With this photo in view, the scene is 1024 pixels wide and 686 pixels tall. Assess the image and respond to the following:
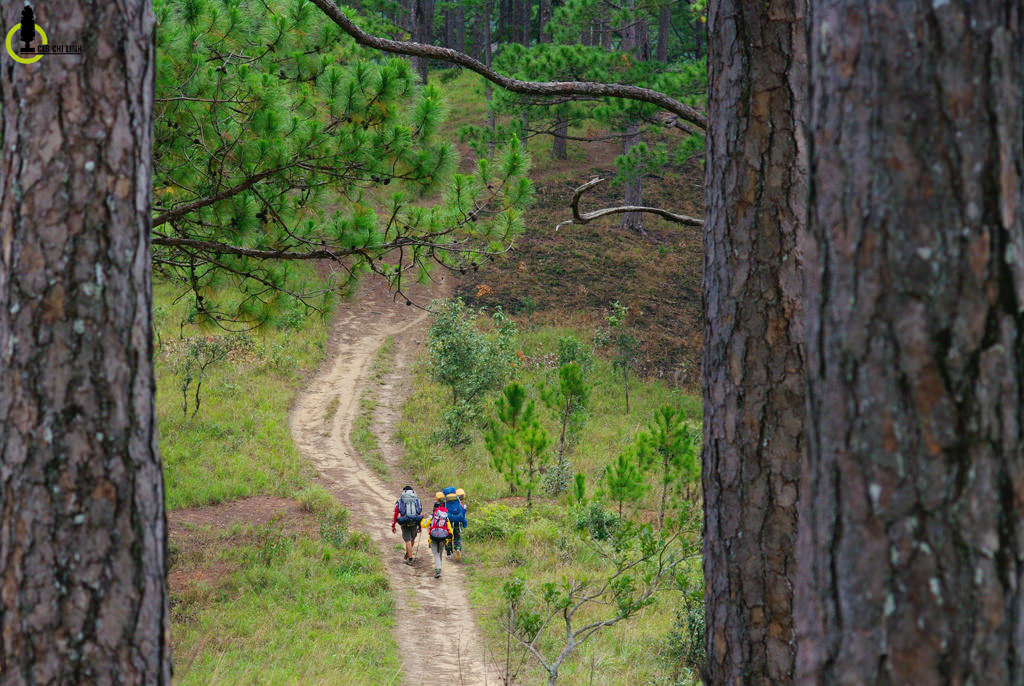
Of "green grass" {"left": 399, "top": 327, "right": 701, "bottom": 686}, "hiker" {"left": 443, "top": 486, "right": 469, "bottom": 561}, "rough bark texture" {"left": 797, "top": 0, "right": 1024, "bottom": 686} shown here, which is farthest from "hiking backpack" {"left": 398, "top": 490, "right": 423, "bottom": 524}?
"rough bark texture" {"left": 797, "top": 0, "right": 1024, "bottom": 686}

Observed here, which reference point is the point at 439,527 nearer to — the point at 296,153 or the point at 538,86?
the point at 296,153

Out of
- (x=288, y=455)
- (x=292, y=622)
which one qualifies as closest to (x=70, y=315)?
(x=292, y=622)

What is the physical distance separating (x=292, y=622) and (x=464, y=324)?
370 inches

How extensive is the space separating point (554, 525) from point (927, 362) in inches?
413

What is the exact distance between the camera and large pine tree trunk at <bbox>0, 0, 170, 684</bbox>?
7.13ft

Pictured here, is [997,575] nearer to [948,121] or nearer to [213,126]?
[948,121]

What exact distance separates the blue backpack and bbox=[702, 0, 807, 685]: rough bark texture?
25.9ft

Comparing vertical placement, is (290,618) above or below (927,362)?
below

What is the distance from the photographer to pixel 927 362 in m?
1.49

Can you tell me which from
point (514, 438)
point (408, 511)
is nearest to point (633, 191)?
point (514, 438)

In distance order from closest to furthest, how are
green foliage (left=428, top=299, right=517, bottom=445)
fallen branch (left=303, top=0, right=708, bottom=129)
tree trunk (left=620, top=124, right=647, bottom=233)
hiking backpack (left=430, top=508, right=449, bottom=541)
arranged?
fallen branch (left=303, top=0, right=708, bottom=129)
hiking backpack (left=430, top=508, right=449, bottom=541)
green foliage (left=428, top=299, right=517, bottom=445)
tree trunk (left=620, top=124, right=647, bottom=233)

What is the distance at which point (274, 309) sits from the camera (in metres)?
8.42

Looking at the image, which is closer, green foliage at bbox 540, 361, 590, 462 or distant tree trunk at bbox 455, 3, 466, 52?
green foliage at bbox 540, 361, 590, 462

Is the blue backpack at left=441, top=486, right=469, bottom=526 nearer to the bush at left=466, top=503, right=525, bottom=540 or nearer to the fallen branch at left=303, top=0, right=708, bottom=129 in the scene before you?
the bush at left=466, top=503, right=525, bottom=540
